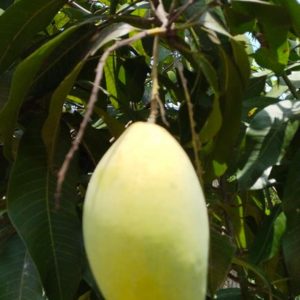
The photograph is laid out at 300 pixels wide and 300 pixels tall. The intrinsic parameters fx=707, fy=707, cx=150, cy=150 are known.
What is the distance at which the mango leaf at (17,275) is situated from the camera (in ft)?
3.06

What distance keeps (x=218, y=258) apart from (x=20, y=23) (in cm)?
41

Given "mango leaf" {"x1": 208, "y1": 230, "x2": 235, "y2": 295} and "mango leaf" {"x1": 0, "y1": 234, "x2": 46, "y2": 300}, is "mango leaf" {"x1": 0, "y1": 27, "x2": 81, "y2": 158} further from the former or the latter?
"mango leaf" {"x1": 208, "y1": 230, "x2": 235, "y2": 295}

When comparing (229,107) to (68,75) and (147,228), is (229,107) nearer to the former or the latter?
(68,75)

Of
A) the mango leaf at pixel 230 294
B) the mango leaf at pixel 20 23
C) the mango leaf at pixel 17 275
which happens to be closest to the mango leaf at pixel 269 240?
the mango leaf at pixel 230 294

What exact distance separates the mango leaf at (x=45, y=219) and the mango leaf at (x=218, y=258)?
186 millimetres

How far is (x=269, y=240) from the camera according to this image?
111 centimetres

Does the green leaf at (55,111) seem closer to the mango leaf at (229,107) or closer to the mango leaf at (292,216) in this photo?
the mango leaf at (229,107)

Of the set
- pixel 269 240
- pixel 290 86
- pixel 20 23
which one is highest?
pixel 20 23

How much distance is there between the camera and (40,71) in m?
0.93

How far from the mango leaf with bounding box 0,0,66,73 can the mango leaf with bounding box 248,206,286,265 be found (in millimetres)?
475

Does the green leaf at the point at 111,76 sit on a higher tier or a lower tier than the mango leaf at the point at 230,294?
higher

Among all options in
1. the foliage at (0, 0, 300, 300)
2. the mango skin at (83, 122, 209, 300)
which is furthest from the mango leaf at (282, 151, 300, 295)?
the mango skin at (83, 122, 209, 300)

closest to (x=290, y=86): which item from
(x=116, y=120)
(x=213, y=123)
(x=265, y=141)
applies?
(x=265, y=141)

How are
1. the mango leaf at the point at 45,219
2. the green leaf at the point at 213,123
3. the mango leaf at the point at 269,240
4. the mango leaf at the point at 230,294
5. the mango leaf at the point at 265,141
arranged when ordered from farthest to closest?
the mango leaf at the point at 230,294
the mango leaf at the point at 269,240
the mango leaf at the point at 265,141
the mango leaf at the point at 45,219
the green leaf at the point at 213,123
